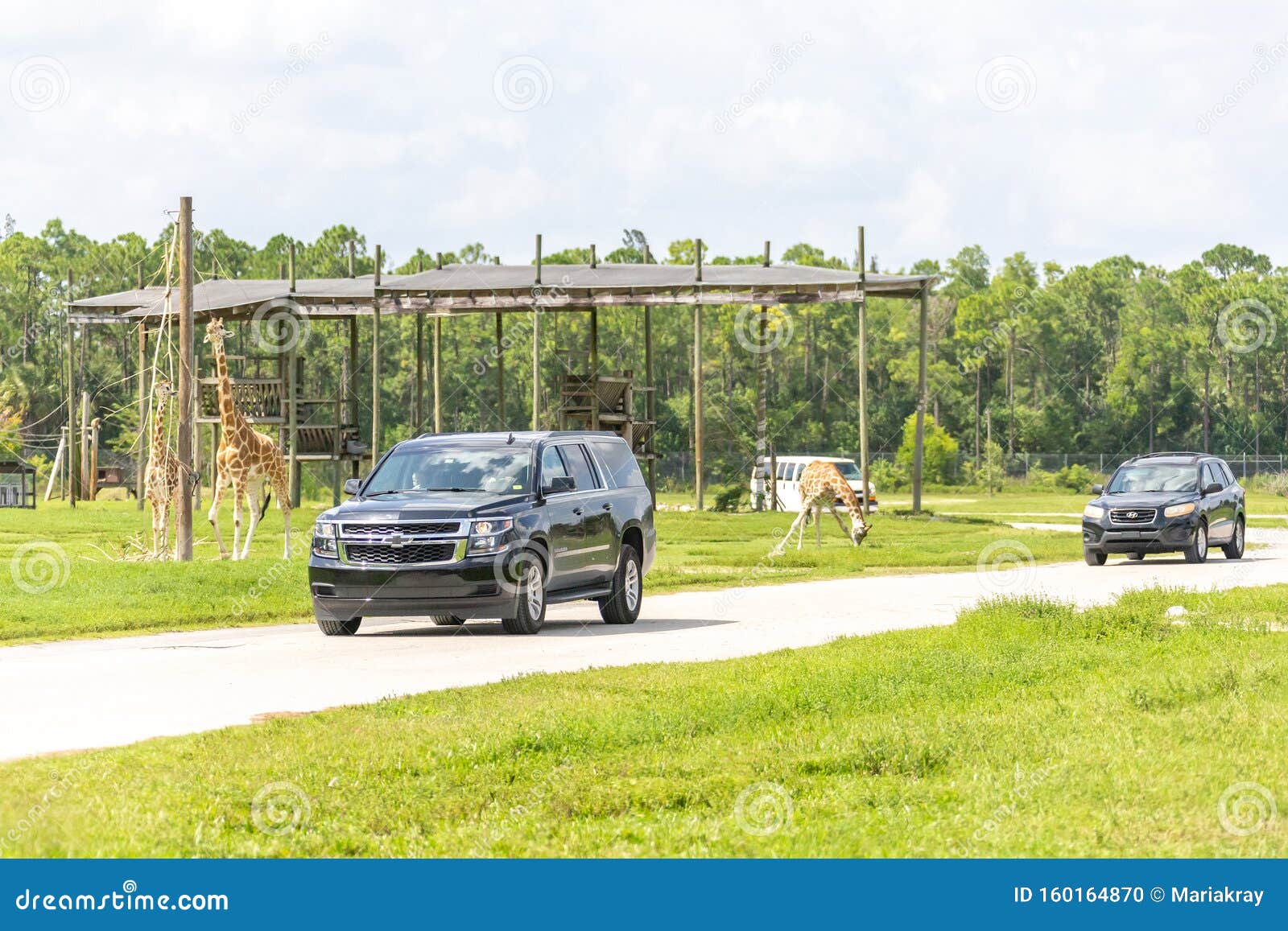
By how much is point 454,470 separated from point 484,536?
184 cm

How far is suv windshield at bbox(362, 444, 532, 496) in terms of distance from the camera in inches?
750

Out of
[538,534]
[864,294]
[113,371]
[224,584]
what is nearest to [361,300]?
[864,294]

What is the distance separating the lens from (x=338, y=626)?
60.9ft

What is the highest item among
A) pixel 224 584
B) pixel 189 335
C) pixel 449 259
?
pixel 449 259

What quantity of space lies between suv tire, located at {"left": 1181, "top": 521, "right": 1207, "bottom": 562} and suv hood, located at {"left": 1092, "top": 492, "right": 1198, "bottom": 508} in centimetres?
53

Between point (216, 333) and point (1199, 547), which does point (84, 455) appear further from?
point (1199, 547)

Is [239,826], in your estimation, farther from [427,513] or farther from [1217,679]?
[427,513]

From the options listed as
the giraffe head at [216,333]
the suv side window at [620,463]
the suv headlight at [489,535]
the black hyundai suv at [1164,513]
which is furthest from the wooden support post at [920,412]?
the suv headlight at [489,535]

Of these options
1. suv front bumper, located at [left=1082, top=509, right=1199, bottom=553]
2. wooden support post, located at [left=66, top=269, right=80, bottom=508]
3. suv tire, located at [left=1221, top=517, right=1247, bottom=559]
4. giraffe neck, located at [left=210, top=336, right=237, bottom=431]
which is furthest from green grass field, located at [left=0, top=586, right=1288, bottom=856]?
wooden support post, located at [left=66, top=269, right=80, bottom=508]

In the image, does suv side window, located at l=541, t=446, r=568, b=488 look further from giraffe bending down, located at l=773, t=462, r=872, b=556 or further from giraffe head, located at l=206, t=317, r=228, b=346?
giraffe bending down, located at l=773, t=462, r=872, b=556

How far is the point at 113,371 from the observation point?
9419 centimetres

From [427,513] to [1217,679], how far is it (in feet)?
26.6

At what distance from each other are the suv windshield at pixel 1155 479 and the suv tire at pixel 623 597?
13783mm

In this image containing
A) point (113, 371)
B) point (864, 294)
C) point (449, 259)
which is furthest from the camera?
point (449, 259)
